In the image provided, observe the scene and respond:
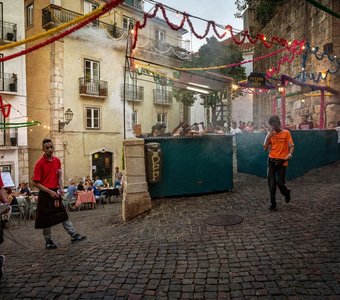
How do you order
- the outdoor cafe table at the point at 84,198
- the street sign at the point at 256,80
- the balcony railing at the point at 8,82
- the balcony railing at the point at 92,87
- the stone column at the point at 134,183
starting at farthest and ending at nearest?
the balcony railing at the point at 92,87 → the balcony railing at the point at 8,82 → the outdoor cafe table at the point at 84,198 → the street sign at the point at 256,80 → the stone column at the point at 134,183

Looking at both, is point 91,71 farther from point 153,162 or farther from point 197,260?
point 197,260

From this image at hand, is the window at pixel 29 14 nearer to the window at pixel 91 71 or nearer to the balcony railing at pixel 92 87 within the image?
the window at pixel 91 71

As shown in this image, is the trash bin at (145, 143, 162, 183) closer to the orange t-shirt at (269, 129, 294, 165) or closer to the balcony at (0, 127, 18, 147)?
the orange t-shirt at (269, 129, 294, 165)

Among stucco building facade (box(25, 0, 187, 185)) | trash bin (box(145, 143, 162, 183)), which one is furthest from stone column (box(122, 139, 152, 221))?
stucco building facade (box(25, 0, 187, 185))

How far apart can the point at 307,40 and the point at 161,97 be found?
12.6 meters

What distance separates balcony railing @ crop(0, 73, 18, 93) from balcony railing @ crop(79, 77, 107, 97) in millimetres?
3830

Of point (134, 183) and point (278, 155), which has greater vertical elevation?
point (278, 155)

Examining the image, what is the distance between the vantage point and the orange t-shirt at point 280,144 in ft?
19.2

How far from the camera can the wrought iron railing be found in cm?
1758

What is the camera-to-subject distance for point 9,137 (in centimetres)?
1778

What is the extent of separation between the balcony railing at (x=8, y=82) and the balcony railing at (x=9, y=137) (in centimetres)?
234

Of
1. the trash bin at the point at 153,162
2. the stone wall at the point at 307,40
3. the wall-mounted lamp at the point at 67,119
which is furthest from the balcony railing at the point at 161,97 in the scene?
the trash bin at the point at 153,162

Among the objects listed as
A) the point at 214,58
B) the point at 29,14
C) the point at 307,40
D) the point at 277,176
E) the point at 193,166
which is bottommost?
the point at 277,176

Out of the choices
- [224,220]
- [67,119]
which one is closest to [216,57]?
[67,119]
